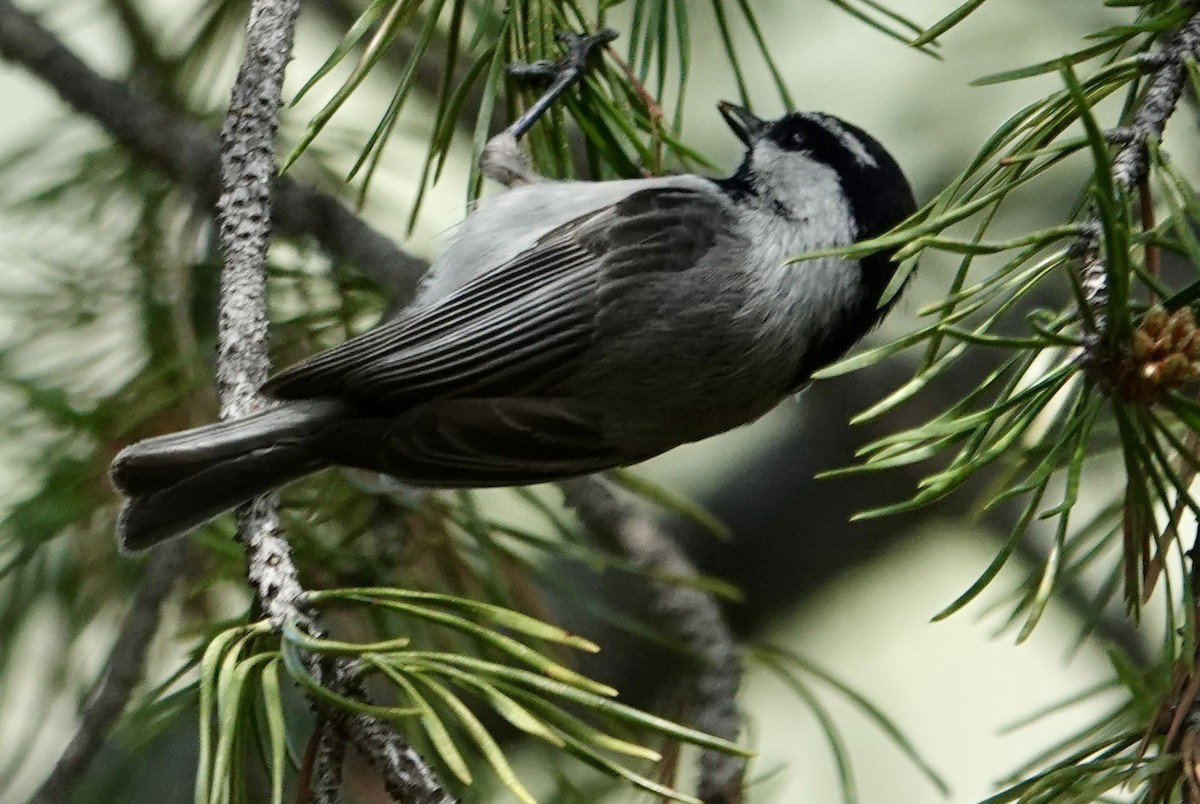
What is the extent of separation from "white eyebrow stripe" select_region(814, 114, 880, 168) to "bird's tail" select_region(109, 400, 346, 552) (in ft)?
1.52

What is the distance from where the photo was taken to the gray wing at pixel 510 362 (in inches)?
36.1

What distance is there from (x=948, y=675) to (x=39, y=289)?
149 centimetres

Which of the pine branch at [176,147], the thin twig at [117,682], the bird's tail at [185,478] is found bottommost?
the thin twig at [117,682]

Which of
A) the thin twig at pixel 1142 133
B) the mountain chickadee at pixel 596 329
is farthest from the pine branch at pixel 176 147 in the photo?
the thin twig at pixel 1142 133

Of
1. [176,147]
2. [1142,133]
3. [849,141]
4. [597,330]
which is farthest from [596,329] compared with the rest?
[1142,133]

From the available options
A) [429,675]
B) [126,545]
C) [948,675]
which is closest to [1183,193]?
[429,675]

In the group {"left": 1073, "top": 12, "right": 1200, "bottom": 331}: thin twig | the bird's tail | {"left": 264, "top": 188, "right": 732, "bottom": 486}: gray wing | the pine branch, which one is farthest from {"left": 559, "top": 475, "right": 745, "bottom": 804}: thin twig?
{"left": 1073, "top": 12, "right": 1200, "bottom": 331}: thin twig

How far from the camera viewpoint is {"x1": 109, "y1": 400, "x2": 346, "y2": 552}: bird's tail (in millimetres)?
817

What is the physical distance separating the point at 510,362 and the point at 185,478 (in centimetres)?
24

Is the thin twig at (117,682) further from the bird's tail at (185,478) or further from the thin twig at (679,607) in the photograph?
the thin twig at (679,607)

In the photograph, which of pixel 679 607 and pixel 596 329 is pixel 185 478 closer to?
pixel 596 329

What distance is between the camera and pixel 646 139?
96 cm

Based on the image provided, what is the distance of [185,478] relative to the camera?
2.73ft

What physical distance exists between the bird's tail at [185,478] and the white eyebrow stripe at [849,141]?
1.52 feet
